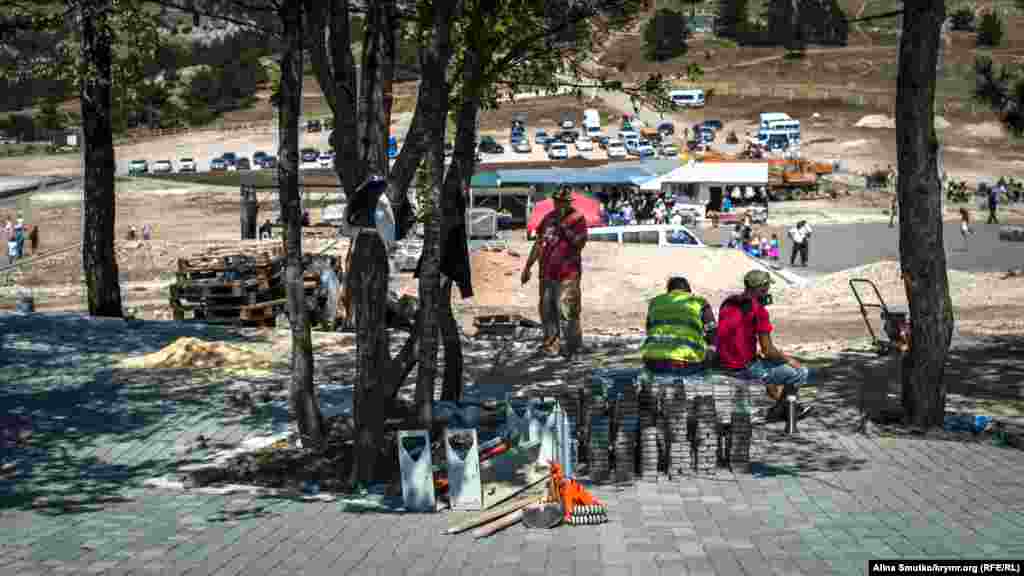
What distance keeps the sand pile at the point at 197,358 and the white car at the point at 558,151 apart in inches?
2462

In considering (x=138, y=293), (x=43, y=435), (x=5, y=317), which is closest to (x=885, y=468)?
(x=43, y=435)

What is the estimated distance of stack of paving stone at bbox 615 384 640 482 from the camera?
32.7 ft

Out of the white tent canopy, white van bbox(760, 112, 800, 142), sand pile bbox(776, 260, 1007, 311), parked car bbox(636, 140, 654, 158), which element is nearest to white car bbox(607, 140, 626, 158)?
parked car bbox(636, 140, 654, 158)

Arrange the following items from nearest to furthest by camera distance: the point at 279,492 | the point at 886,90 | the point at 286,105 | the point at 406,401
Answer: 1. the point at 279,492
2. the point at 286,105
3. the point at 406,401
4. the point at 886,90

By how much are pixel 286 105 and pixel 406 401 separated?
3562 mm

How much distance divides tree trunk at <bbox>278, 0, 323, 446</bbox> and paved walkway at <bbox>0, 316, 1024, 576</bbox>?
1251 millimetres

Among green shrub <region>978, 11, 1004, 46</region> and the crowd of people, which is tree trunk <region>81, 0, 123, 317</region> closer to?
the crowd of people

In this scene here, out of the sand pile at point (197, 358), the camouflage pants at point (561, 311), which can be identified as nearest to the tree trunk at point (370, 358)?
the camouflage pants at point (561, 311)

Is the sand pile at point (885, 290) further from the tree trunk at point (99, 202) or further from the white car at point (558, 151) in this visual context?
the white car at point (558, 151)

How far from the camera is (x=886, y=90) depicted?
103875mm

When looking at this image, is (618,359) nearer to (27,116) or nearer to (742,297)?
(742,297)

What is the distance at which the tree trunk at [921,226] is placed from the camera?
11.5m

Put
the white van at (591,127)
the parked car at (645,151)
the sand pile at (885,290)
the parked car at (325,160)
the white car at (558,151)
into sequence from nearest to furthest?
the sand pile at (885,290), the white car at (558,151), the parked car at (645,151), the parked car at (325,160), the white van at (591,127)

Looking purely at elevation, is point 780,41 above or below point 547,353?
above
